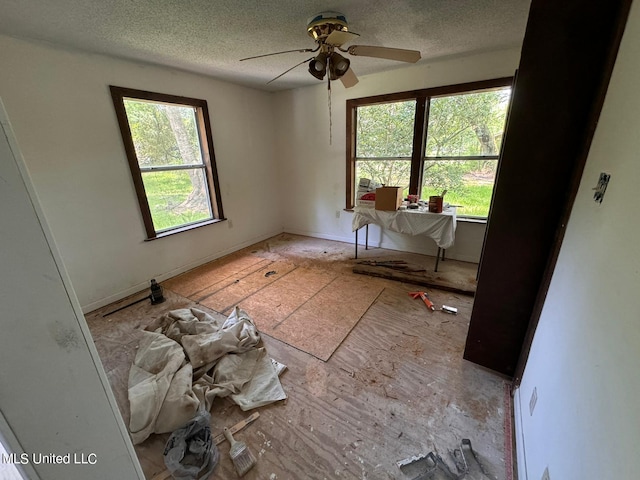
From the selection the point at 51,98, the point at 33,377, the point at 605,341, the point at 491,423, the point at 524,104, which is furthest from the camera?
the point at 51,98

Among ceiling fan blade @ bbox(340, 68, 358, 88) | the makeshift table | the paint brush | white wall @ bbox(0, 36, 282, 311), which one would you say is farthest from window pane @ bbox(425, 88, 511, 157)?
the paint brush

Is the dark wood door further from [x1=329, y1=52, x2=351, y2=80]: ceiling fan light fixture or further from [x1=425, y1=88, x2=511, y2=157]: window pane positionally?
[x1=425, y1=88, x2=511, y2=157]: window pane

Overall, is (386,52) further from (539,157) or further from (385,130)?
(385,130)

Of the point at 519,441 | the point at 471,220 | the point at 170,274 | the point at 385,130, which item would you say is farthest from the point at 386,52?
the point at 170,274

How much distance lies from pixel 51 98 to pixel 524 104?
11.4 feet

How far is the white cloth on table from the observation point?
9.74ft

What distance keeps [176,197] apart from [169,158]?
471 mm

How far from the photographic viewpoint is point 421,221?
3.09 meters

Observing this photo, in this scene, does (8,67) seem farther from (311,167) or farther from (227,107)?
(311,167)

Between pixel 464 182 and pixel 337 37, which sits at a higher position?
pixel 337 37

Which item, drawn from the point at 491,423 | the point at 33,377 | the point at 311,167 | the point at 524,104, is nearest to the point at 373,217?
the point at 311,167

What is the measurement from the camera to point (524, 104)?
1.37 m

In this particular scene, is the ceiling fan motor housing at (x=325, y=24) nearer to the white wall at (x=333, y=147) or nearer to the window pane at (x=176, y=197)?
the white wall at (x=333, y=147)

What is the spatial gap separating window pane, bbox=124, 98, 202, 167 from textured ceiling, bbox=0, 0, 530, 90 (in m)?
0.50
